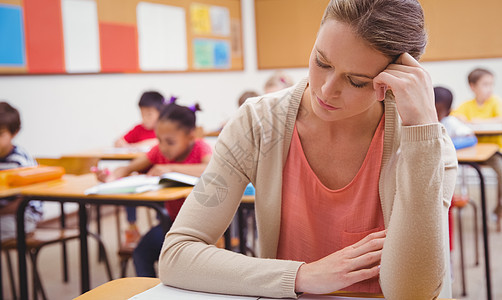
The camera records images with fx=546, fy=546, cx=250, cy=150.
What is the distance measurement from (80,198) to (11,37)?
90.3 inches

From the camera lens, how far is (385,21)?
2.99 feet

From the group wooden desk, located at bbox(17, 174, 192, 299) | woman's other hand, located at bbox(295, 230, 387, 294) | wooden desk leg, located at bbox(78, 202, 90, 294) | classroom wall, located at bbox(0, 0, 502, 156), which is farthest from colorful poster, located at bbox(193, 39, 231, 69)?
woman's other hand, located at bbox(295, 230, 387, 294)

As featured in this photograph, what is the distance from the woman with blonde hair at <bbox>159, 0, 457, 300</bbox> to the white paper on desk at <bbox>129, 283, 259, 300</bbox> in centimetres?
1

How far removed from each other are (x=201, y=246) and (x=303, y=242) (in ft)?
0.79

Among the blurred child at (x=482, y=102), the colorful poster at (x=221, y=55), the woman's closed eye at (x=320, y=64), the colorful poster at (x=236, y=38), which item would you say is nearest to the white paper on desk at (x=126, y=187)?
the woman's closed eye at (x=320, y=64)

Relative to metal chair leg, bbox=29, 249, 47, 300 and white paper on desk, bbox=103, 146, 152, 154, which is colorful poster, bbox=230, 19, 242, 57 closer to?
white paper on desk, bbox=103, 146, 152, 154

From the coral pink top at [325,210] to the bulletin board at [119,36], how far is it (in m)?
3.32

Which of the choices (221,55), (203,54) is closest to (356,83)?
(203,54)

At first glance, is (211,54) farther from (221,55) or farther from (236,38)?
(236,38)

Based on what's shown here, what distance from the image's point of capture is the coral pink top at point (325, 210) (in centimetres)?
108

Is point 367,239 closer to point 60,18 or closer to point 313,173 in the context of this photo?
point 313,173

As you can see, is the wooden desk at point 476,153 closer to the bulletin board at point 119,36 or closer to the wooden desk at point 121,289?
the wooden desk at point 121,289

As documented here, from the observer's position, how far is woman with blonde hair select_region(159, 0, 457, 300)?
887 millimetres

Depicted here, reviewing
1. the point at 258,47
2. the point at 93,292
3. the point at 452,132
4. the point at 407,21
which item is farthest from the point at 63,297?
the point at 258,47
